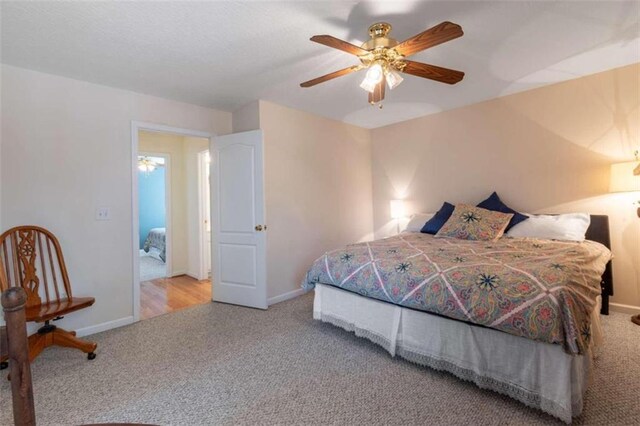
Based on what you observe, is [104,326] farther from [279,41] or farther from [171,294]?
[279,41]

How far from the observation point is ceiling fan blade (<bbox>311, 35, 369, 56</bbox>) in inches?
66.4

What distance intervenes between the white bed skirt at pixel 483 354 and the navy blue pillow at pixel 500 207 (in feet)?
4.41

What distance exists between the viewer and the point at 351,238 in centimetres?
463

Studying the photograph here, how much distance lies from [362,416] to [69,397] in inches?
72.7

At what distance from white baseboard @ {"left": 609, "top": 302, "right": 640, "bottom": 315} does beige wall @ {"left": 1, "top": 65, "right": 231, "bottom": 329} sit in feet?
16.1

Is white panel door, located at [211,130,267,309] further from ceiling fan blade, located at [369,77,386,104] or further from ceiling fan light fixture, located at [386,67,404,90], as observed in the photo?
ceiling fan light fixture, located at [386,67,404,90]

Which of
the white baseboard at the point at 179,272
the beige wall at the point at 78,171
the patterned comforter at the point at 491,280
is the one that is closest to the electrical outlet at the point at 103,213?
the beige wall at the point at 78,171

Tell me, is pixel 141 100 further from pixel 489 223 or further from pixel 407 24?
pixel 489 223

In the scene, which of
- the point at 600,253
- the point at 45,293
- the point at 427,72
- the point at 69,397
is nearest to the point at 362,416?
the point at 69,397

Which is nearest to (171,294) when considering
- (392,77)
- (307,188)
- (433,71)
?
(307,188)

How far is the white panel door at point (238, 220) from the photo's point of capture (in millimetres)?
3322

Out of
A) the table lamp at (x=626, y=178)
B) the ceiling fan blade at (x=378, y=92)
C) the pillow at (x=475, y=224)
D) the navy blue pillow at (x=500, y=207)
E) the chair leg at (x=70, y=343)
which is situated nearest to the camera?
the ceiling fan blade at (x=378, y=92)

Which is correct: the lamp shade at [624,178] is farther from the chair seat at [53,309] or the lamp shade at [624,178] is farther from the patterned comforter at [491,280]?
the chair seat at [53,309]

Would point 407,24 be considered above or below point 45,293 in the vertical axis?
above
